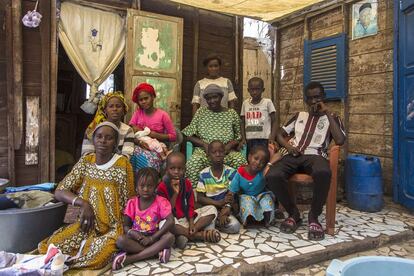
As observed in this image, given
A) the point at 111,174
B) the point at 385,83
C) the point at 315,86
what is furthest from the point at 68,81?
the point at 385,83

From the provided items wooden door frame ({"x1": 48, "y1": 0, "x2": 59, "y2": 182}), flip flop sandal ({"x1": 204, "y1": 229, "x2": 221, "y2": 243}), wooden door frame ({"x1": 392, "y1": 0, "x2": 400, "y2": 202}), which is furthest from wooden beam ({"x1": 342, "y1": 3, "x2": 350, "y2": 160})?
wooden door frame ({"x1": 48, "y1": 0, "x2": 59, "y2": 182})

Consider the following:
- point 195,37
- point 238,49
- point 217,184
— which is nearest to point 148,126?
point 217,184

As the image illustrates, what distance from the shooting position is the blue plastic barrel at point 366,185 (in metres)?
3.70

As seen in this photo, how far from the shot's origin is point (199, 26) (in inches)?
205

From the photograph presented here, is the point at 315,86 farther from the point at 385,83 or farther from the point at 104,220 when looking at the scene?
the point at 104,220

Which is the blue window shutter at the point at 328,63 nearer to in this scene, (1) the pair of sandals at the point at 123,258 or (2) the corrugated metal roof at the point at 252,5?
(2) the corrugated metal roof at the point at 252,5

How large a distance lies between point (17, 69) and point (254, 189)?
3048mm

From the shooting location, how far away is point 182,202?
2.81 metres

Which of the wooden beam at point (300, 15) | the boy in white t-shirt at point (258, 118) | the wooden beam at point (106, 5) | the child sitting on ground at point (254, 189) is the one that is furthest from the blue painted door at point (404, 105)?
the wooden beam at point (106, 5)

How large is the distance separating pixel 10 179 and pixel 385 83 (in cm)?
481

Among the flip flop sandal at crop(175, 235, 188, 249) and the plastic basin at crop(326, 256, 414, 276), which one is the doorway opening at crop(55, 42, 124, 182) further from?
the plastic basin at crop(326, 256, 414, 276)

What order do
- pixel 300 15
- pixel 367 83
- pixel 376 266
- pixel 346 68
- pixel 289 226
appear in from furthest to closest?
pixel 300 15
pixel 346 68
pixel 367 83
pixel 289 226
pixel 376 266

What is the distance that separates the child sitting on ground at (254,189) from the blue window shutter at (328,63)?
222 centimetres

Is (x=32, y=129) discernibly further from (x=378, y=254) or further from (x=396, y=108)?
(x=396, y=108)
